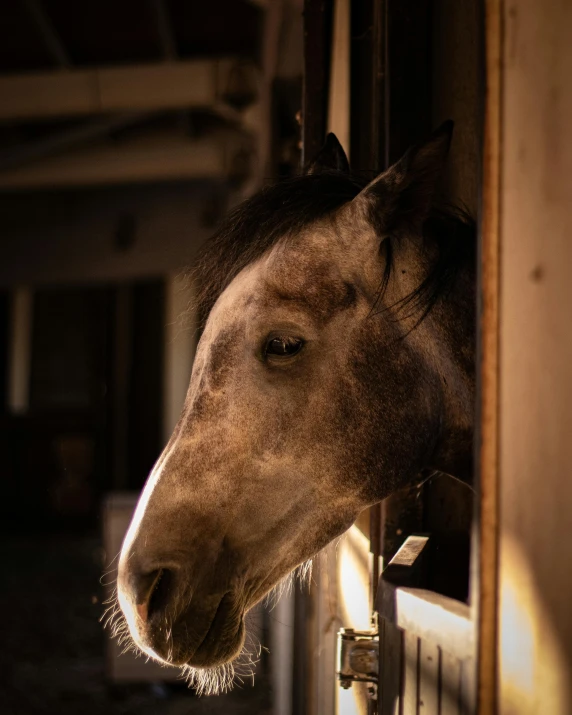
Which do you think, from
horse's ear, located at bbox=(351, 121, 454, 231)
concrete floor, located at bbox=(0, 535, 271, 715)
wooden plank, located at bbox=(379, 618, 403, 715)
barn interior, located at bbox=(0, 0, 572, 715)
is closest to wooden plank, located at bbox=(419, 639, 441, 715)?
barn interior, located at bbox=(0, 0, 572, 715)

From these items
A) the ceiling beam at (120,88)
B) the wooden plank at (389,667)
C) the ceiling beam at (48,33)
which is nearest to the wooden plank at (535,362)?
the wooden plank at (389,667)

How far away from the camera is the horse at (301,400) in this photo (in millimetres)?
1146

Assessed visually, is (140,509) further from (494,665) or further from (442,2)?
(442,2)

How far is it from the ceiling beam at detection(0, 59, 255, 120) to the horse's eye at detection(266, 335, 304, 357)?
4.53 metres

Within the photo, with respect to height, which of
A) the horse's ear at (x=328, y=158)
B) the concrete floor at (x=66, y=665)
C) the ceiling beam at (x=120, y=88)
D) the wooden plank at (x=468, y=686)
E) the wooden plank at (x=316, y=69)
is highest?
the ceiling beam at (x=120, y=88)

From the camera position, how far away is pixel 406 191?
1.24 meters

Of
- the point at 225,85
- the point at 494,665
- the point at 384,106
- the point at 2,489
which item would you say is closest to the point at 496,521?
the point at 494,665

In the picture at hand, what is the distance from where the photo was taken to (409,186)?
1233 millimetres

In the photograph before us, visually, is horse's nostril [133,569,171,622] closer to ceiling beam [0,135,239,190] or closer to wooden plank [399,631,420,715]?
wooden plank [399,631,420,715]

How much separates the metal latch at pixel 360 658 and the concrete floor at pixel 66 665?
2501 millimetres

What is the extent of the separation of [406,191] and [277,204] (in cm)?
25

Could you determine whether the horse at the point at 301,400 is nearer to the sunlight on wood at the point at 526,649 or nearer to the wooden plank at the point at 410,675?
the wooden plank at the point at 410,675

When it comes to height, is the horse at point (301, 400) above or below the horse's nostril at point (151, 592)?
above

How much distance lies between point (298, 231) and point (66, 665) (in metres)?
3.88
